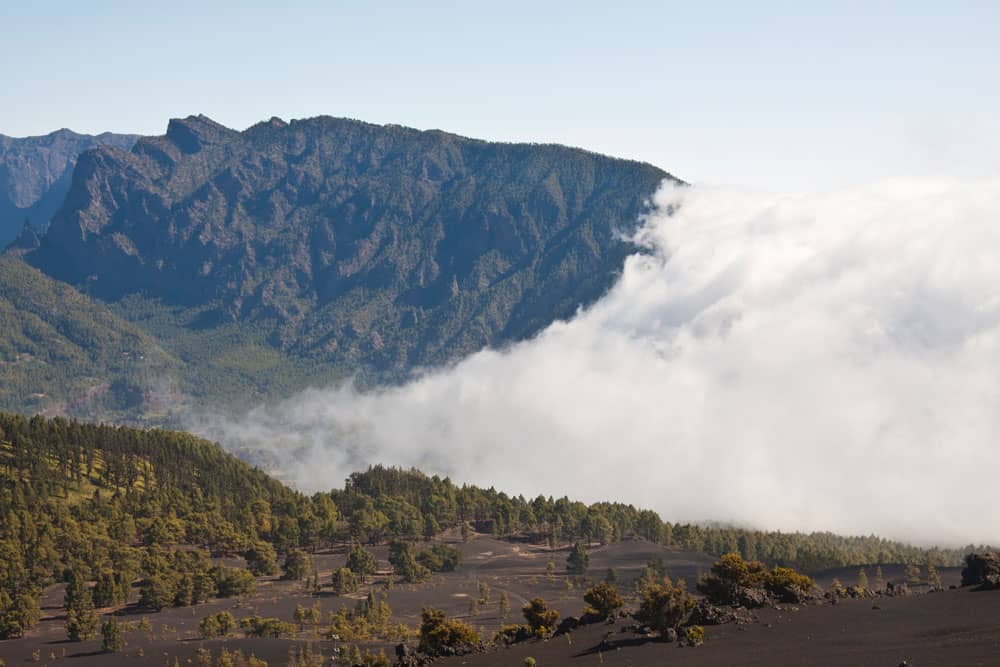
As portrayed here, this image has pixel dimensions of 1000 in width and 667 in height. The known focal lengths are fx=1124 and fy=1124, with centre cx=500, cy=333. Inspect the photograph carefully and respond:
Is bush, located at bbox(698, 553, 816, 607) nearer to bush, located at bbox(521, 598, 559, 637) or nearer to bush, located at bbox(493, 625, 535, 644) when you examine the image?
bush, located at bbox(521, 598, 559, 637)

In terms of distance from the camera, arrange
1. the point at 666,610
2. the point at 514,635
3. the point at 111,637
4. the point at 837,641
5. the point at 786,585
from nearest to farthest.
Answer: the point at 837,641 → the point at 666,610 → the point at 786,585 → the point at 514,635 → the point at 111,637

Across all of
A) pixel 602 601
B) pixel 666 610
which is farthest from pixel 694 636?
pixel 602 601

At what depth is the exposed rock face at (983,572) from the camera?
104312 mm

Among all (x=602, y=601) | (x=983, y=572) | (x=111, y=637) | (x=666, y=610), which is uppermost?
(x=983, y=572)

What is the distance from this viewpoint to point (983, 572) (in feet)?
353

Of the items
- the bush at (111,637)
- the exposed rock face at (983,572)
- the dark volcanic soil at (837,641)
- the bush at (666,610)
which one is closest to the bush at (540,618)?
the dark volcanic soil at (837,641)

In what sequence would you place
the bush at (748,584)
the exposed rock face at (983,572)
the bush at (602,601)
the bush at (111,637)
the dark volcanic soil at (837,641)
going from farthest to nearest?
1. the bush at (111,637)
2. the bush at (602,601)
3. the bush at (748,584)
4. the exposed rock face at (983,572)
5. the dark volcanic soil at (837,641)

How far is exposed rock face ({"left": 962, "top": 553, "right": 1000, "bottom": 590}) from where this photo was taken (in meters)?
104

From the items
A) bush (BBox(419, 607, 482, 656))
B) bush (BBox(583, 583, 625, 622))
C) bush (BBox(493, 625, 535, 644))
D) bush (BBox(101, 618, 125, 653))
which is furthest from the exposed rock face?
bush (BBox(101, 618, 125, 653))

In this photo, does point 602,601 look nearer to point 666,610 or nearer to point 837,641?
point 666,610

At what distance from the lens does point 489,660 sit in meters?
106

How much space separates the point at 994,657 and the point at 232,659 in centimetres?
12315

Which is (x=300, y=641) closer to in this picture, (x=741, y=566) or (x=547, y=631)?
(x=547, y=631)

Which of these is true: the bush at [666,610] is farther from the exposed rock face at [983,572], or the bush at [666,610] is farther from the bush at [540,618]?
the exposed rock face at [983,572]
